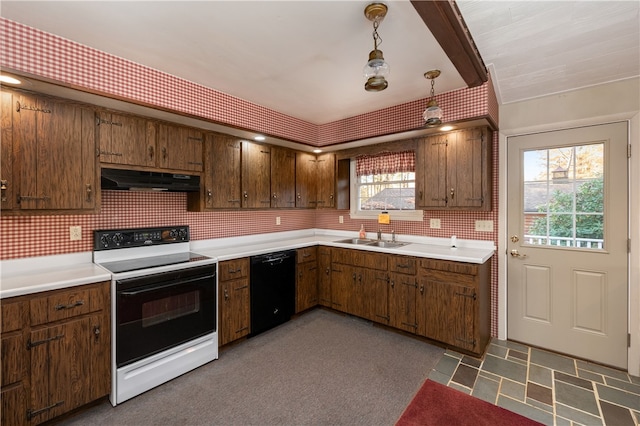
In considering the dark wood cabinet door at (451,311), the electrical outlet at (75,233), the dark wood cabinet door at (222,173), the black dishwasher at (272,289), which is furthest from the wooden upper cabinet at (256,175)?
the dark wood cabinet door at (451,311)

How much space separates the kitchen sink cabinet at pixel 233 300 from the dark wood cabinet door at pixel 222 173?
26.1 inches

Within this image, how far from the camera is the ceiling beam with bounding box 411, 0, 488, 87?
4.65 feet

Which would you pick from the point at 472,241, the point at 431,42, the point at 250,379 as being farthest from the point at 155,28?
the point at 472,241

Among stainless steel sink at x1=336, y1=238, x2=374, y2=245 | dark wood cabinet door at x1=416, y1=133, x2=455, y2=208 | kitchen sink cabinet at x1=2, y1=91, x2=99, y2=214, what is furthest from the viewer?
stainless steel sink at x1=336, y1=238, x2=374, y2=245

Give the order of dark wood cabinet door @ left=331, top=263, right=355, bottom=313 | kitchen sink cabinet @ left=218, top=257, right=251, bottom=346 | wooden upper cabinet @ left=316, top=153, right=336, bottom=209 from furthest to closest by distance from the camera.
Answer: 1. wooden upper cabinet @ left=316, top=153, right=336, bottom=209
2. dark wood cabinet door @ left=331, top=263, right=355, bottom=313
3. kitchen sink cabinet @ left=218, top=257, right=251, bottom=346

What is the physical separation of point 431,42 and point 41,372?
11.1ft

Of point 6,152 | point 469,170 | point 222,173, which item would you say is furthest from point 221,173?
point 469,170

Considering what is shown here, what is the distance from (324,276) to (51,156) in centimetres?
289

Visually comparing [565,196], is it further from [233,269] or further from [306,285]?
[233,269]

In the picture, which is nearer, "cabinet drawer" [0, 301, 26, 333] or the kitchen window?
"cabinet drawer" [0, 301, 26, 333]

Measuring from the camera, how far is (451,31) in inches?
63.4

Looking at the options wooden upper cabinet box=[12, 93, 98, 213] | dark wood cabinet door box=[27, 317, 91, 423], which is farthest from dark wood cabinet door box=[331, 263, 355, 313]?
wooden upper cabinet box=[12, 93, 98, 213]

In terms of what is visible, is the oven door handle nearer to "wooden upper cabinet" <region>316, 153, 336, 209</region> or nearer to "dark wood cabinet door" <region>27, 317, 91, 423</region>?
"dark wood cabinet door" <region>27, 317, 91, 423</region>

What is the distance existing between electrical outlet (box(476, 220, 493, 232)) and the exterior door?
0.56ft
